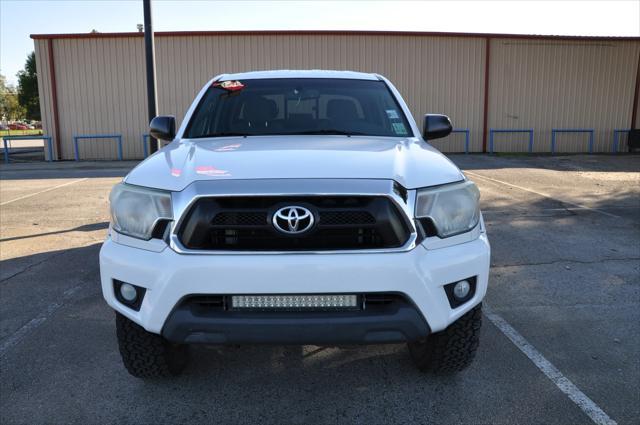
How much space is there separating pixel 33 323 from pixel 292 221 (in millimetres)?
2533

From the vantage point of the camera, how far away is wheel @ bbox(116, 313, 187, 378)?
2.59 m

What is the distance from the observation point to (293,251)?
223 cm

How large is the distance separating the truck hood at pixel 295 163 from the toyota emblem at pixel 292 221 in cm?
18

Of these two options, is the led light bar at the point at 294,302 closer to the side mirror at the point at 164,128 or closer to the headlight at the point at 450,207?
the headlight at the point at 450,207

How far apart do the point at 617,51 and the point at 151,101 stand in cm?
1937

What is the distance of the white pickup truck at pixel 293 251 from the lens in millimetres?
2189

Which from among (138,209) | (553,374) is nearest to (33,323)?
(138,209)

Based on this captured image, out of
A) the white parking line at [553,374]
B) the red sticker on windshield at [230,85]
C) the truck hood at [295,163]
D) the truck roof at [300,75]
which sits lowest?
the white parking line at [553,374]

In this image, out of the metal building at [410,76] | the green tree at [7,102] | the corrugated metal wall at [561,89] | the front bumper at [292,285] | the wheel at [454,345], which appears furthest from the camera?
the green tree at [7,102]

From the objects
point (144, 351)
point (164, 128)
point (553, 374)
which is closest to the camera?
point (144, 351)

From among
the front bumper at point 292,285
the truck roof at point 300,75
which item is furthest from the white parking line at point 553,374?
the truck roof at point 300,75

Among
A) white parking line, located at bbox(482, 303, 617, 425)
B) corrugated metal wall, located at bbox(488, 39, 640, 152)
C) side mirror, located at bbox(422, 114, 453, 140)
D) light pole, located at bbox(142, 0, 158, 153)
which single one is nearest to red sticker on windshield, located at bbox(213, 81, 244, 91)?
side mirror, located at bbox(422, 114, 453, 140)

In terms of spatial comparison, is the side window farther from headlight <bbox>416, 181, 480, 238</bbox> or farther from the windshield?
headlight <bbox>416, 181, 480, 238</bbox>

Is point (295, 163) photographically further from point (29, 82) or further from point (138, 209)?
point (29, 82)
